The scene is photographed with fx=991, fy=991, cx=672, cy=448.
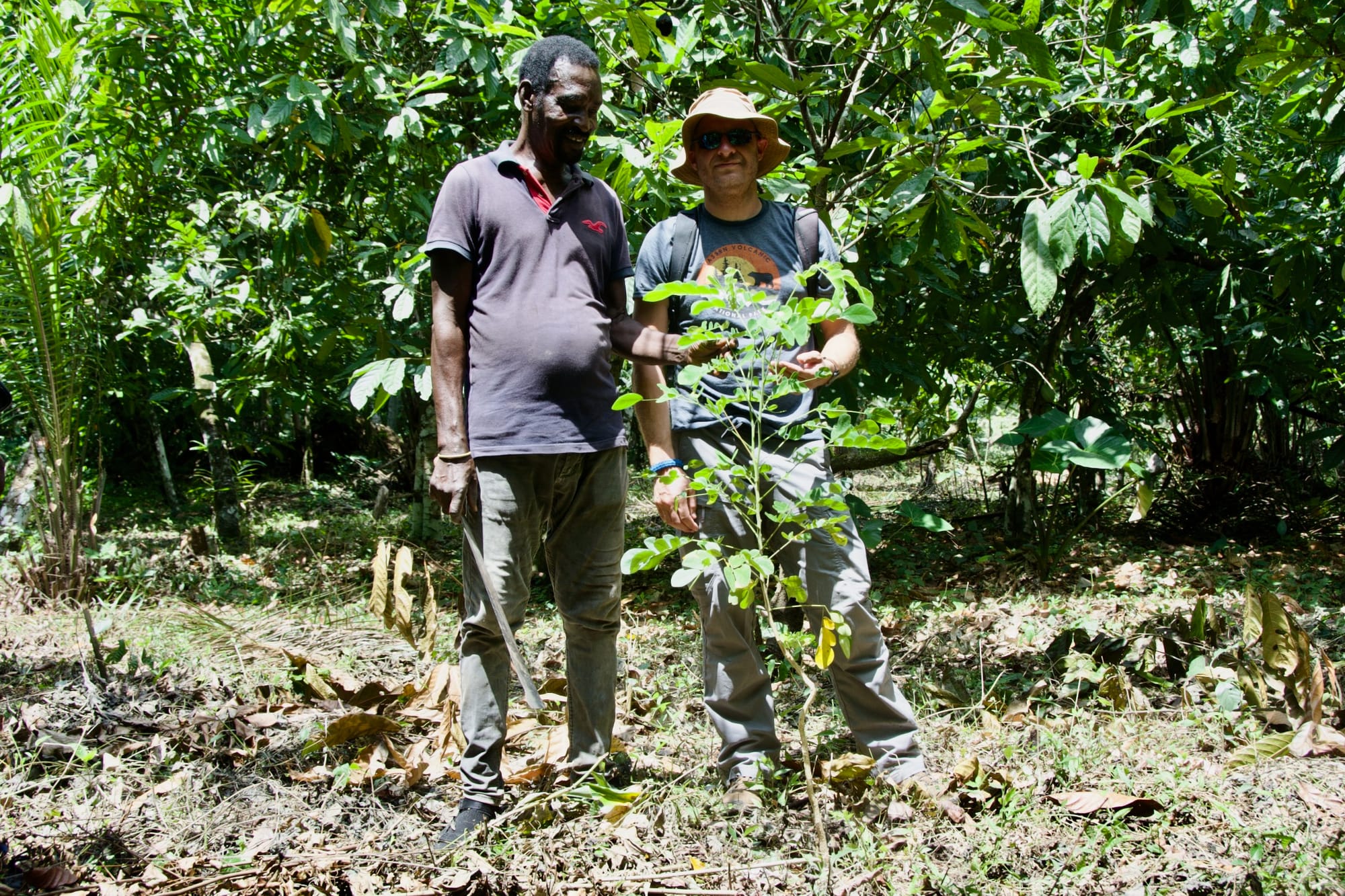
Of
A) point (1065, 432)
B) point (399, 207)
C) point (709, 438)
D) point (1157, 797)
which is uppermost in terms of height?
point (399, 207)

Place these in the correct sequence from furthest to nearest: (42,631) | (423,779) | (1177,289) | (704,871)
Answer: (1177,289)
(42,631)
(423,779)
(704,871)

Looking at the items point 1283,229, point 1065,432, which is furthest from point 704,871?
point 1283,229

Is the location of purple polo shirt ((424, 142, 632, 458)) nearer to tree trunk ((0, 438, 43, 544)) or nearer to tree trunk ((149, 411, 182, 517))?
tree trunk ((0, 438, 43, 544))

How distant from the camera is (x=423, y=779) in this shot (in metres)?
2.61

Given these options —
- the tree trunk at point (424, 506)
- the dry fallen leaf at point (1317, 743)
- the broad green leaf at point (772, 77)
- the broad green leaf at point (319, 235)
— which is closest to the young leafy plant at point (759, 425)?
the broad green leaf at point (772, 77)

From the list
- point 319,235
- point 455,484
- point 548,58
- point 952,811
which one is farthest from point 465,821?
point 319,235

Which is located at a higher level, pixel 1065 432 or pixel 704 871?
pixel 1065 432

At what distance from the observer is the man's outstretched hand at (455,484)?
220cm

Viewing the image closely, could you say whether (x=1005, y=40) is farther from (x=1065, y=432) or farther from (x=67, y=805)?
(x=67, y=805)

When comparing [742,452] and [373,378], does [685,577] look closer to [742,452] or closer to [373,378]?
[742,452]

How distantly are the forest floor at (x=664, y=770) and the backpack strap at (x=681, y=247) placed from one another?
0.95m

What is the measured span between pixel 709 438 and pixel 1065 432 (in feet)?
7.98

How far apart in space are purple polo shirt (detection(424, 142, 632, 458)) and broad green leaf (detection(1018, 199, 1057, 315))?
3.33ft

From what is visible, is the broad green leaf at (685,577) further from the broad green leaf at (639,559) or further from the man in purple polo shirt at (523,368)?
the man in purple polo shirt at (523,368)
